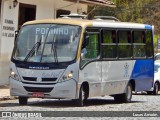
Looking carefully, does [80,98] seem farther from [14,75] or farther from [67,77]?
[14,75]

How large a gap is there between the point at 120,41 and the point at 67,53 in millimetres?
3627

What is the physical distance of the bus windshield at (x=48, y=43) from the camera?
1945 centimetres

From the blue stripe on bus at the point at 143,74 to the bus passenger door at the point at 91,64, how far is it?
3020mm

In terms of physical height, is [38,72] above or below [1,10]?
below

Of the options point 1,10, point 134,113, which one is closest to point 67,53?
point 134,113

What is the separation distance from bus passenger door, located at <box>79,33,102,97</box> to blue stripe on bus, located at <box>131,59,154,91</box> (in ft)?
9.91

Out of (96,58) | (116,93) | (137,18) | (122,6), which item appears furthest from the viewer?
(137,18)

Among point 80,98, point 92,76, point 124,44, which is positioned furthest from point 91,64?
point 124,44

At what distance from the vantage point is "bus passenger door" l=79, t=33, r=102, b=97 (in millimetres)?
19797

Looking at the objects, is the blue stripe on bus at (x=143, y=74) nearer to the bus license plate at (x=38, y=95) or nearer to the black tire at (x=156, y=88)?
the bus license plate at (x=38, y=95)

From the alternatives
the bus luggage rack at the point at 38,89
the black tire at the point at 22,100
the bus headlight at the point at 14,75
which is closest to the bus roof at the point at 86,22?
the bus headlight at the point at 14,75

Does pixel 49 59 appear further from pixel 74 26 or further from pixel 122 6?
pixel 122 6

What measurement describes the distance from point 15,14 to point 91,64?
9.55m

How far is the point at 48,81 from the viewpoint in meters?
19.2
